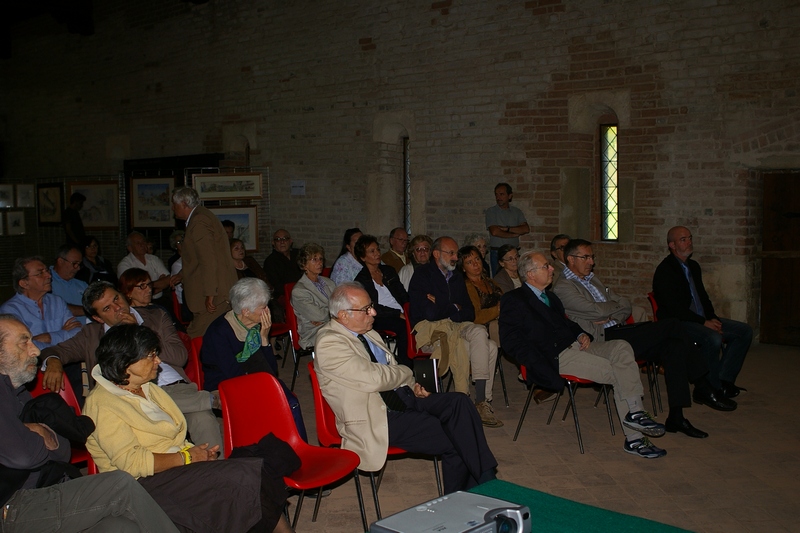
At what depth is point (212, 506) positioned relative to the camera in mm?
2873

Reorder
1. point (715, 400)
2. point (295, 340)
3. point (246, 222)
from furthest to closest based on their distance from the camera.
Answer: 1. point (246, 222)
2. point (295, 340)
3. point (715, 400)

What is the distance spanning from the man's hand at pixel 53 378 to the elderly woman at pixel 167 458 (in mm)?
745

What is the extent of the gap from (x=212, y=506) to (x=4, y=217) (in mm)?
12678

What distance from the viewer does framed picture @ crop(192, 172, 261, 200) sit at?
10.4m

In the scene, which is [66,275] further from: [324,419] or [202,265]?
[324,419]

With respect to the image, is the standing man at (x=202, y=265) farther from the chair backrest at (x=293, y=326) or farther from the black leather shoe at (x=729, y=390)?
the black leather shoe at (x=729, y=390)

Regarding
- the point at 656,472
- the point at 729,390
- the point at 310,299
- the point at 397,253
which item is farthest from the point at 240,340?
the point at 397,253

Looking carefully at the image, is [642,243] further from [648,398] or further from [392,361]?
[392,361]

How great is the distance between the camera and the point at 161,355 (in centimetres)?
429

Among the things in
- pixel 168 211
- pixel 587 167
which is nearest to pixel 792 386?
pixel 587 167

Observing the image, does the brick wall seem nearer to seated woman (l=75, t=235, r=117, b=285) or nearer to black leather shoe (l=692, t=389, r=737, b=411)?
black leather shoe (l=692, t=389, r=737, b=411)

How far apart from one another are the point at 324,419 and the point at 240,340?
0.78 meters

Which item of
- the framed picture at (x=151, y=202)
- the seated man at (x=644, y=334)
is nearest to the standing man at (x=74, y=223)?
the framed picture at (x=151, y=202)

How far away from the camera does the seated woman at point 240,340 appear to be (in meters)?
4.16
